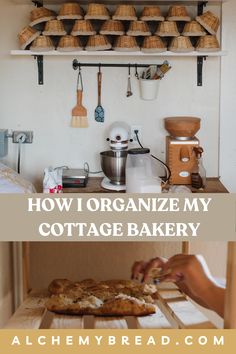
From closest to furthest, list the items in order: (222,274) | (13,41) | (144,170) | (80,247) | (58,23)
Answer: (222,274), (80,247), (144,170), (58,23), (13,41)

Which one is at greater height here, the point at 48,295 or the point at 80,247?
the point at 80,247

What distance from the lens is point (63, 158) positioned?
3.39m

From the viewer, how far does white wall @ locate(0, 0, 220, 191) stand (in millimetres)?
3309

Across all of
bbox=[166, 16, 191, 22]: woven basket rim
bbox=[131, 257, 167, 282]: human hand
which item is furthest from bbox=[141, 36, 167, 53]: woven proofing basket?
bbox=[131, 257, 167, 282]: human hand

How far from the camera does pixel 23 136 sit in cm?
335

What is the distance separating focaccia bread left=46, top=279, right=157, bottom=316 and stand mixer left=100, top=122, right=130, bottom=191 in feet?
5.08

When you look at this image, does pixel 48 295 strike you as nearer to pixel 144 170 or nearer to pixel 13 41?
pixel 144 170

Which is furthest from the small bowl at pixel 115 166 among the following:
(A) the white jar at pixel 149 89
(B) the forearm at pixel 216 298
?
(B) the forearm at pixel 216 298

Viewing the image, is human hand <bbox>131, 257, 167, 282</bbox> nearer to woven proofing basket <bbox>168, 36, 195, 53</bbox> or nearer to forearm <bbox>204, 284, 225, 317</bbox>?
forearm <bbox>204, 284, 225, 317</bbox>

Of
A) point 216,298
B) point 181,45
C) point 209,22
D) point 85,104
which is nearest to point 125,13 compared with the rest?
point 181,45

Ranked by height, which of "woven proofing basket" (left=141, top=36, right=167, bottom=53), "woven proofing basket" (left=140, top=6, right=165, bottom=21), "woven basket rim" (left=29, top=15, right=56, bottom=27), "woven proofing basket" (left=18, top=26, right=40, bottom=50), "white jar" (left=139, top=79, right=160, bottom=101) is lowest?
"white jar" (left=139, top=79, right=160, bottom=101)

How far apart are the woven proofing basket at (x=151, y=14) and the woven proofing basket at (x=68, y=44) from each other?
0.35 meters

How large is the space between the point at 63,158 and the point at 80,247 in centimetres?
195

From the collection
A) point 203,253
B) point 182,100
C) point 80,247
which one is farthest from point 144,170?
point 203,253
